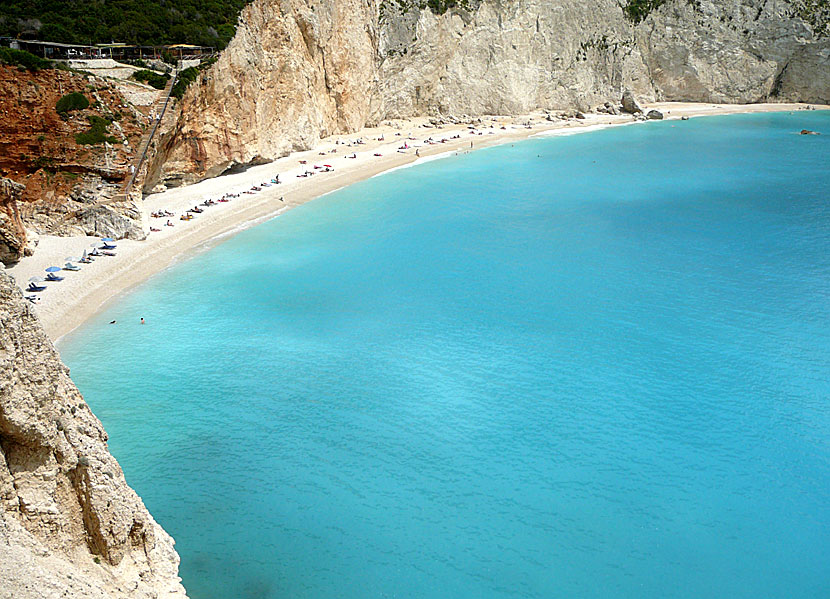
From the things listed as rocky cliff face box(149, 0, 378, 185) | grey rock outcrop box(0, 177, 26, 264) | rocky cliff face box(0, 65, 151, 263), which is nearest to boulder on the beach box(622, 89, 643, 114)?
rocky cliff face box(149, 0, 378, 185)

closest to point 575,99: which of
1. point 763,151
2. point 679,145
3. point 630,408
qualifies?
point 679,145

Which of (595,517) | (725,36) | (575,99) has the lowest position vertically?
(595,517)

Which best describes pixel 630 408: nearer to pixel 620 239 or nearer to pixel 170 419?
pixel 170 419

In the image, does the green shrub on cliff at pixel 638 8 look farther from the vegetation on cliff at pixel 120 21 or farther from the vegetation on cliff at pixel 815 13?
the vegetation on cliff at pixel 120 21

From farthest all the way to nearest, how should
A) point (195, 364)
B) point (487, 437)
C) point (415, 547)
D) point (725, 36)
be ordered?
point (725, 36) < point (195, 364) < point (487, 437) < point (415, 547)

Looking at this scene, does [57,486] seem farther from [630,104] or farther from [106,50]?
[630,104]

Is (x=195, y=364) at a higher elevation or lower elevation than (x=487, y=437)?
higher

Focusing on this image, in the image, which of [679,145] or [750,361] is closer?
[750,361]

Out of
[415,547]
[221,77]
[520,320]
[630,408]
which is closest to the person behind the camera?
[415,547]

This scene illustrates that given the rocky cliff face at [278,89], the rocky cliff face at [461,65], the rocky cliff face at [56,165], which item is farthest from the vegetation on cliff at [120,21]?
the rocky cliff face at [56,165]
